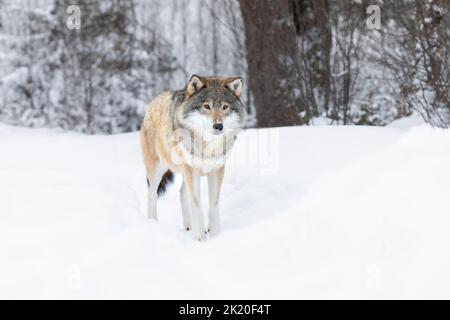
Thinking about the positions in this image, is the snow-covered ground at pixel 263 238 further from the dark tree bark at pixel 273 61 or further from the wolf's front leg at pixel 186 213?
the dark tree bark at pixel 273 61

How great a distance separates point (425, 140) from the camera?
224 inches

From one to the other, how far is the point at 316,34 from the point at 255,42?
1227 millimetres

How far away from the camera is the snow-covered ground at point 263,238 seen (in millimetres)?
3832

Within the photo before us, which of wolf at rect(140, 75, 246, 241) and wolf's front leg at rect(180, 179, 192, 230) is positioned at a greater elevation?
wolf at rect(140, 75, 246, 241)

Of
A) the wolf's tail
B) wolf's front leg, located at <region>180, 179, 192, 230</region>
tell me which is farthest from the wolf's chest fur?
the wolf's tail

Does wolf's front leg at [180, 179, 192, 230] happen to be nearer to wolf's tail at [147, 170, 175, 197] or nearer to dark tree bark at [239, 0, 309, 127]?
wolf's tail at [147, 170, 175, 197]

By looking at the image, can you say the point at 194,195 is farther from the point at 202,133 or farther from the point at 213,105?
the point at 213,105

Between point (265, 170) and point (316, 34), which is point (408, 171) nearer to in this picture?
point (265, 170)

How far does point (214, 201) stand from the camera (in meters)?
5.77

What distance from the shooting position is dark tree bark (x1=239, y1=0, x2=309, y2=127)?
35.5ft

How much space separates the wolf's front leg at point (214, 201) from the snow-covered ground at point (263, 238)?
8.9 inches

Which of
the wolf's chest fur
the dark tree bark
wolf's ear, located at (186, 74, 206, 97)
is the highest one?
the dark tree bark

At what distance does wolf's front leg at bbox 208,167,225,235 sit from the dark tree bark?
5358 mm
